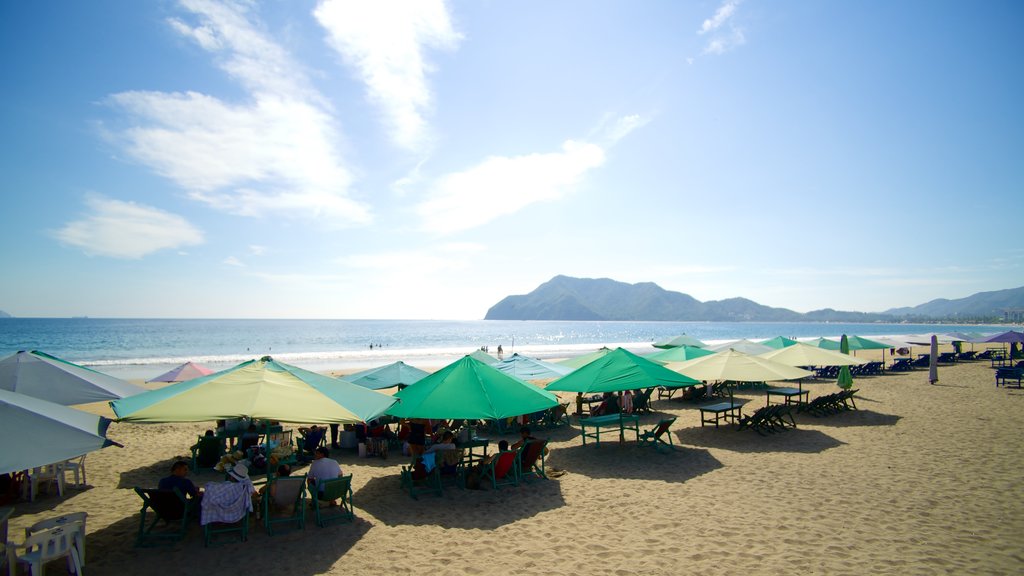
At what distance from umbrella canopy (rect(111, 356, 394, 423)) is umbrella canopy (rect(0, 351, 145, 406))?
5.65 ft

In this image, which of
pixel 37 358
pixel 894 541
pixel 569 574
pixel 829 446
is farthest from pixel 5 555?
pixel 829 446

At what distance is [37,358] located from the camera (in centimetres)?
815

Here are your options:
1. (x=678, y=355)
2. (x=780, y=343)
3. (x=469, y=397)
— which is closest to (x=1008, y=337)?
(x=780, y=343)

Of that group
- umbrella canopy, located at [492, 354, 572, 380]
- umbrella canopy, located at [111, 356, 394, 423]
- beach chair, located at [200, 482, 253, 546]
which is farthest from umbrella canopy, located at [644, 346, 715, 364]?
beach chair, located at [200, 482, 253, 546]

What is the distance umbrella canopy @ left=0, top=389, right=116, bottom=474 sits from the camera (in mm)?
3811

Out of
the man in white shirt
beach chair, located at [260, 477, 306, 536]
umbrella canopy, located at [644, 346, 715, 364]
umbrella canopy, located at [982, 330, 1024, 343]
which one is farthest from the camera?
umbrella canopy, located at [982, 330, 1024, 343]

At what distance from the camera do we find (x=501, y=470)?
770cm

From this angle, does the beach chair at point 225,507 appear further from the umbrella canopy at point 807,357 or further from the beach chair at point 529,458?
the umbrella canopy at point 807,357

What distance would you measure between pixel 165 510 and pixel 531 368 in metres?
8.61

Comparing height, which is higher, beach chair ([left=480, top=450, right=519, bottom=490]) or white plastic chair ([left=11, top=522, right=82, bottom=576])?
white plastic chair ([left=11, top=522, right=82, bottom=576])

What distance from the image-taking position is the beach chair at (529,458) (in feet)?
26.0

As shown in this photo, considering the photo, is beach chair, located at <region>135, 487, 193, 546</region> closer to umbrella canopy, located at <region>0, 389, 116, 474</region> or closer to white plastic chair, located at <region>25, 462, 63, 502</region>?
umbrella canopy, located at <region>0, 389, 116, 474</region>

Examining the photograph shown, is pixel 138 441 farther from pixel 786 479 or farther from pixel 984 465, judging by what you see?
pixel 984 465

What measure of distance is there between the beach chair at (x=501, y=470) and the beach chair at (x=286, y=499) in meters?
2.74
